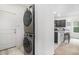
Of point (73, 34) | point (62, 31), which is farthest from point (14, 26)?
point (73, 34)

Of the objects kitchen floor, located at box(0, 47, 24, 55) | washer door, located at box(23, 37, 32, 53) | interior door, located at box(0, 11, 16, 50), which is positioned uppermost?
interior door, located at box(0, 11, 16, 50)

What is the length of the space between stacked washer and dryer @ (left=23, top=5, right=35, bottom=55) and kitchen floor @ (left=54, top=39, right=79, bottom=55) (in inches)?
13.8

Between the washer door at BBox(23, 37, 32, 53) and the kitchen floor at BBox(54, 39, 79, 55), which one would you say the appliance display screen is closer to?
the kitchen floor at BBox(54, 39, 79, 55)

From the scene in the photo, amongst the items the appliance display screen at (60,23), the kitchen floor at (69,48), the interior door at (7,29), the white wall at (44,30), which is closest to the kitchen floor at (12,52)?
the interior door at (7,29)

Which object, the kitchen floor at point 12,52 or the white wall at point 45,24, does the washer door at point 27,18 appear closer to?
the white wall at point 45,24

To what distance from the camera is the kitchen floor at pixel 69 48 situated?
124 cm

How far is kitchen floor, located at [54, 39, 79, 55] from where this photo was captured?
1237 mm

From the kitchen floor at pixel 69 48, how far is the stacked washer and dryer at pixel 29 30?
1.15ft

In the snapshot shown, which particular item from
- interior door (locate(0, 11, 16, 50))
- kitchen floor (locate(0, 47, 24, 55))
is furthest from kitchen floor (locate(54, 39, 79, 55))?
interior door (locate(0, 11, 16, 50))

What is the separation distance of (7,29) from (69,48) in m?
0.88

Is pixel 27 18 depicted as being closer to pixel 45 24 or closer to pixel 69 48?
pixel 45 24

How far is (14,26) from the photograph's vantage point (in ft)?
4.15
